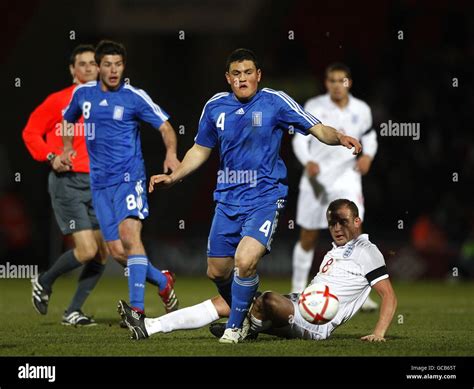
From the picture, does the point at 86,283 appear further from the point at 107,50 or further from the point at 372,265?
the point at 372,265

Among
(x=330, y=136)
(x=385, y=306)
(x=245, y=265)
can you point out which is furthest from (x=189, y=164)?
(x=385, y=306)

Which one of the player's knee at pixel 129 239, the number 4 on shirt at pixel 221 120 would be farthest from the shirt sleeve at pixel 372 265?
the player's knee at pixel 129 239

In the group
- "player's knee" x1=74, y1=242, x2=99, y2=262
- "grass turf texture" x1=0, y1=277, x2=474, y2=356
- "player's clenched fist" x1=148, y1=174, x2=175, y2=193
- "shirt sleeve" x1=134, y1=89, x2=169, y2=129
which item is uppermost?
"shirt sleeve" x1=134, y1=89, x2=169, y2=129

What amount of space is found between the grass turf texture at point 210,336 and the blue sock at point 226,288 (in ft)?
1.03

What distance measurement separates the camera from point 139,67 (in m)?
21.2

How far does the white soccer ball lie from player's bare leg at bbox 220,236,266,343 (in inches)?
15.9

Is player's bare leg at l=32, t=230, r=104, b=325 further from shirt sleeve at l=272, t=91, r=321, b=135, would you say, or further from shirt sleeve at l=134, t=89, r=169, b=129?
shirt sleeve at l=272, t=91, r=321, b=135

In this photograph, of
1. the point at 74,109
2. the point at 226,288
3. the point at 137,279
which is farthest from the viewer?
the point at 74,109

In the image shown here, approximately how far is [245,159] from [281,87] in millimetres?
13780

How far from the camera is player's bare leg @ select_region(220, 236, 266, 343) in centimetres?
739

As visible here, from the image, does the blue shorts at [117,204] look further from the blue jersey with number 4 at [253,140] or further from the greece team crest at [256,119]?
the greece team crest at [256,119]

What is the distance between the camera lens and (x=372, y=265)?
24.8ft

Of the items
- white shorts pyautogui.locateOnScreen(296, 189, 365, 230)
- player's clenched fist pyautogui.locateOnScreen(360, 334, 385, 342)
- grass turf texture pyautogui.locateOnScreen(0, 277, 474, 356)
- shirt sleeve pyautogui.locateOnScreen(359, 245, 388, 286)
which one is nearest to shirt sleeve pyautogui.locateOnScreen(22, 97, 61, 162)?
grass turf texture pyautogui.locateOnScreen(0, 277, 474, 356)
